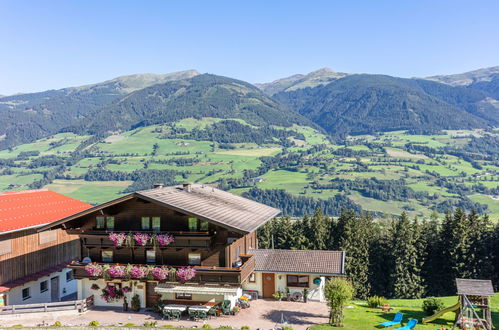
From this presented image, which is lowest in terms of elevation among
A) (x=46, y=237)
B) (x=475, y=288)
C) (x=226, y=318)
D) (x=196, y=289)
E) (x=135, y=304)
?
(x=226, y=318)

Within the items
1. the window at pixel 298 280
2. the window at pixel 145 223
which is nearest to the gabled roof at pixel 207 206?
the window at pixel 145 223

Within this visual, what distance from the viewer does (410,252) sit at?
5619 cm

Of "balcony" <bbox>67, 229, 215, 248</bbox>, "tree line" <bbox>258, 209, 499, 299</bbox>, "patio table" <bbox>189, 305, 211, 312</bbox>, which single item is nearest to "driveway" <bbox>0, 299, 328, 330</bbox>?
"patio table" <bbox>189, 305, 211, 312</bbox>

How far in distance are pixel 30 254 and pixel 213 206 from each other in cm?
1752

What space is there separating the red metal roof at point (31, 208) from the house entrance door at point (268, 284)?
21124 mm

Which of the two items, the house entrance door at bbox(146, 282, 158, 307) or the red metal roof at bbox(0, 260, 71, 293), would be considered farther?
the red metal roof at bbox(0, 260, 71, 293)

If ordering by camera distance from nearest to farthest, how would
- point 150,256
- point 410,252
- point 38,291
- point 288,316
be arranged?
point 288,316 → point 150,256 → point 38,291 → point 410,252

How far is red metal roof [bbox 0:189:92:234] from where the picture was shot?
37.6 metres

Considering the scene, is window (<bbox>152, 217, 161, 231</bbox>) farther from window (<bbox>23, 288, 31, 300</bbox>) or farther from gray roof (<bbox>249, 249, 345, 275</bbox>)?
window (<bbox>23, 288, 31, 300</bbox>)

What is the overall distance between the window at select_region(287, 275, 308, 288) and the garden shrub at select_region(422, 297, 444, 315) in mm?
9736

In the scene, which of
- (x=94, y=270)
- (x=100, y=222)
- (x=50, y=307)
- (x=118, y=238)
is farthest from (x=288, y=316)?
(x=50, y=307)

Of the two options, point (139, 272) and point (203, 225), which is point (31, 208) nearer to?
point (139, 272)

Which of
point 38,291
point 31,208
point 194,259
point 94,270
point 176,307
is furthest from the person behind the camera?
point 31,208

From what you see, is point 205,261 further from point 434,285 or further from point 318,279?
point 434,285
